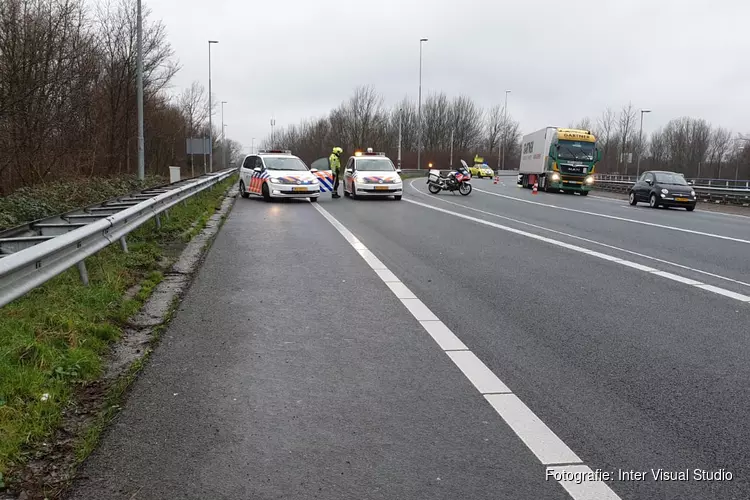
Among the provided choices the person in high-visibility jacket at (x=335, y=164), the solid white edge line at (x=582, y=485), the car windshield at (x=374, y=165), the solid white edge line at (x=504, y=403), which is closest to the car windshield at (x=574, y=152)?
the car windshield at (x=374, y=165)

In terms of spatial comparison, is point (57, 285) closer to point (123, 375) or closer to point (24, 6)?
point (123, 375)

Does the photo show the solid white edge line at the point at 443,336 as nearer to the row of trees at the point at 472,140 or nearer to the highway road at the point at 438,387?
the highway road at the point at 438,387

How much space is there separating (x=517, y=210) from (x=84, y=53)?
1527 centimetres

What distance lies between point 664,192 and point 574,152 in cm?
892

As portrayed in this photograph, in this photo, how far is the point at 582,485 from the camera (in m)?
2.94

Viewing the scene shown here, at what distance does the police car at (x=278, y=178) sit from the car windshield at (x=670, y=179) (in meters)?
14.8

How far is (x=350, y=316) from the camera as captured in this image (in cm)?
611

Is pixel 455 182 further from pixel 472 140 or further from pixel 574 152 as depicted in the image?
pixel 472 140

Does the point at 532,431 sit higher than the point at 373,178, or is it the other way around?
the point at 373,178

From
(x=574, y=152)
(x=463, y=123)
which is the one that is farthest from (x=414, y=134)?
(x=574, y=152)

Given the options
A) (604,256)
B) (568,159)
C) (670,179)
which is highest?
(568,159)

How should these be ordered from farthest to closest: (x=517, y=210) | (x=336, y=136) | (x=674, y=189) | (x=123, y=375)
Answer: (x=336, y=136) < (x=674, y=189) < (x=517, y=210) < (x=123, y=375)

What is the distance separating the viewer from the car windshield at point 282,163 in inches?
894

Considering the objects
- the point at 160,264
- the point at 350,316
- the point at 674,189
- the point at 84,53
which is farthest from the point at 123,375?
the point at 674,189
